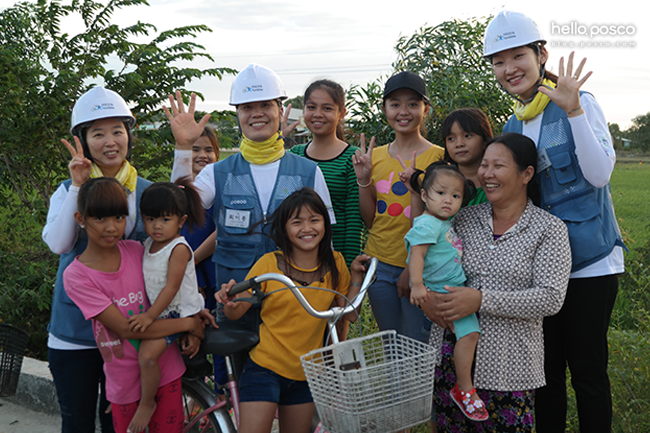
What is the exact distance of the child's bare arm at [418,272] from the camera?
2588mm

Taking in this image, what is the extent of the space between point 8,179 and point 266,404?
491 cm

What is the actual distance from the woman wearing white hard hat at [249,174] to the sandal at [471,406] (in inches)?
46.2

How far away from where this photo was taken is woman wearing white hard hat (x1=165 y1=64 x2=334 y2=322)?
3.01 meters

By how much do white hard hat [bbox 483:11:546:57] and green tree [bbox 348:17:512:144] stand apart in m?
2.00

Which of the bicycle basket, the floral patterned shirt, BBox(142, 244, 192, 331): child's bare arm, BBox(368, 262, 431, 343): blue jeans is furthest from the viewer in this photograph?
the bicycle basket

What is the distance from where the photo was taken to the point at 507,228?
2.62 m

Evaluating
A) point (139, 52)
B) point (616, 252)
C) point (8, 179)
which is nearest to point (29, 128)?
point (8, 179)

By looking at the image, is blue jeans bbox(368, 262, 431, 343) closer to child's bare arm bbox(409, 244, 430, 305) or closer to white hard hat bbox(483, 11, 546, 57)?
child's bare arm bbox(409, 244, 430, 305)

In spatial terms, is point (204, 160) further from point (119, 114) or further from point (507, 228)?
point (507, 228)

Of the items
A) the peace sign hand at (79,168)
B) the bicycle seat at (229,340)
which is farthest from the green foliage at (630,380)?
the peace sign hand at (79,168)

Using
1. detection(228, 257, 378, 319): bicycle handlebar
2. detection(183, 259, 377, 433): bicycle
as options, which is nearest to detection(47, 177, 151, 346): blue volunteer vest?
detection(183, 259, 377, 433): bicycle

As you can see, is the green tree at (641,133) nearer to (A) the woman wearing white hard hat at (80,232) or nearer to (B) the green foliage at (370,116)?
(B) the green foliage at (370,116)

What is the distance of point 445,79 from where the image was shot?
4969mm

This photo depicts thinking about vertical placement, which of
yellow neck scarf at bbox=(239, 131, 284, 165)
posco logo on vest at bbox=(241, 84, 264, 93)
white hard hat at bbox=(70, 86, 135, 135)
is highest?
posco logo on vest at bbox=(241, 84, 264, 93)
